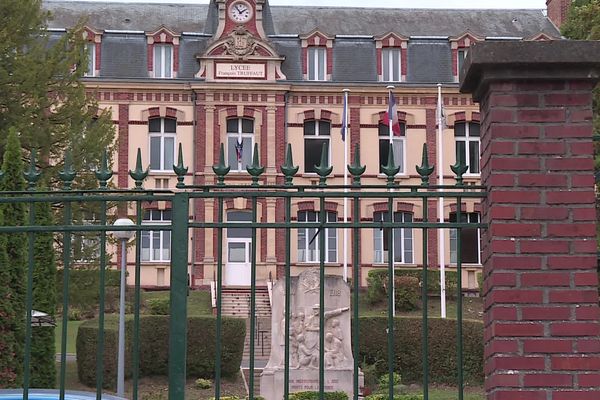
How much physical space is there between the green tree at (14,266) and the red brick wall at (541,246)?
12575 mm

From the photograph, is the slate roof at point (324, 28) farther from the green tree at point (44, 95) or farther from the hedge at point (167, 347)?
the hedge at point (167, 347)

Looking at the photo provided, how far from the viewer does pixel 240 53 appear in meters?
34.1

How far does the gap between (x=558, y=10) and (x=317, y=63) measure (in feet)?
32.4

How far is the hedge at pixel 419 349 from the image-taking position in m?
23.6

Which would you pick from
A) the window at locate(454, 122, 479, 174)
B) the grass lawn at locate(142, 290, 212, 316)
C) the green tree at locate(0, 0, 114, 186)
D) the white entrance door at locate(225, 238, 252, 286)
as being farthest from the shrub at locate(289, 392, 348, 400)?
the window at locate(454, 122, 479, 174)

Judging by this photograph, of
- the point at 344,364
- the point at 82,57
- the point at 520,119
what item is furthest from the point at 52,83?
the point at 520,119

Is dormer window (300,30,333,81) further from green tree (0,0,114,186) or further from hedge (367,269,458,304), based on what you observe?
green tree (0,0,114,186)

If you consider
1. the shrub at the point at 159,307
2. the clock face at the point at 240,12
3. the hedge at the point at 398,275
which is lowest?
the shrub at the point at 159,307

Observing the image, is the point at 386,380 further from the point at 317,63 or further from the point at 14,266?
the point at 317,63

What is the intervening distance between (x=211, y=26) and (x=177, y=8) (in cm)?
298

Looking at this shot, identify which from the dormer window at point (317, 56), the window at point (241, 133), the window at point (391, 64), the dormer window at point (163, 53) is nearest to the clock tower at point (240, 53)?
the dormer window at point (163, 53)

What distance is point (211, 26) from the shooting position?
118 feet

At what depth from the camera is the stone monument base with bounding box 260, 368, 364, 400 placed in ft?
67.6

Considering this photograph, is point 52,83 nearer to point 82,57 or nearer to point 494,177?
point 82,57
